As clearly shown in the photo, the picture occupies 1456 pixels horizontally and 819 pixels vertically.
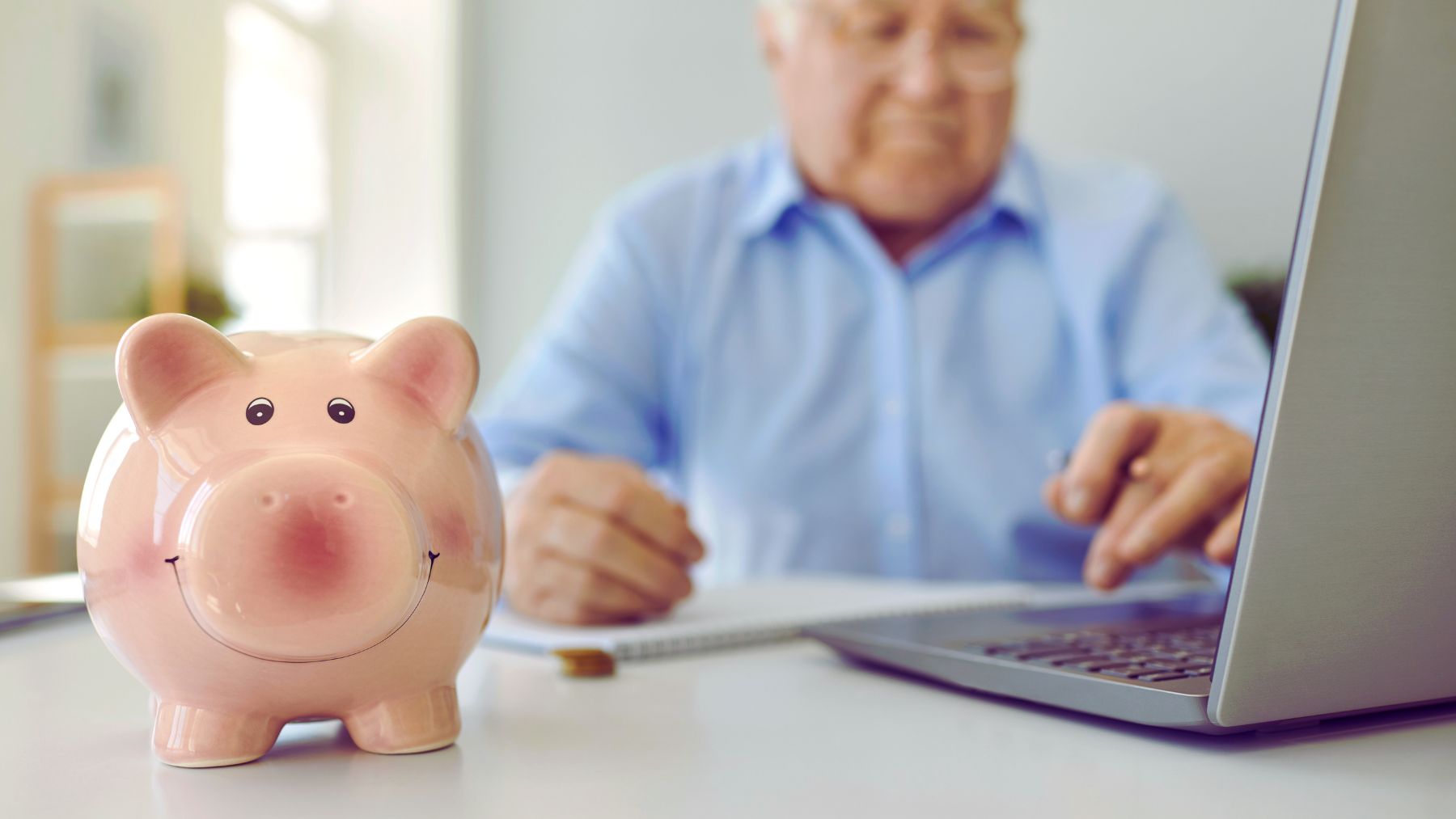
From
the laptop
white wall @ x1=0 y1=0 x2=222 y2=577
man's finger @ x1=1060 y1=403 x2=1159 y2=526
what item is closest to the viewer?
the laptop

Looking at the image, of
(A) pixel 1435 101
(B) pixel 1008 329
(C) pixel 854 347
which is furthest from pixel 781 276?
(A) pixel 1435 101

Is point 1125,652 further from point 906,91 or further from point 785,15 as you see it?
point 785,15

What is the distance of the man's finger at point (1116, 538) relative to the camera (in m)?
0.66

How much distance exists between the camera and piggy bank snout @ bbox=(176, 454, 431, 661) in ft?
0.99

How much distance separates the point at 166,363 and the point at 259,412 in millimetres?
31

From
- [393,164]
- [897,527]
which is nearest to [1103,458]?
[897,527]

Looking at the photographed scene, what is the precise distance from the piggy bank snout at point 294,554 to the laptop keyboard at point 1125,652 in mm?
258

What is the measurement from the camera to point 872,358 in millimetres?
1242

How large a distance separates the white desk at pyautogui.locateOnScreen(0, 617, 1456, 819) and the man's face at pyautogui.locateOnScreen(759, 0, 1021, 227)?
771 mm

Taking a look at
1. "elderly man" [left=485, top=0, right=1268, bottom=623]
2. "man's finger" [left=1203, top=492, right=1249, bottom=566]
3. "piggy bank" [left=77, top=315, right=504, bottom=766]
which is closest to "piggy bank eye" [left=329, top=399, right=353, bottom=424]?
"piggy bank" [left=77, top=315, right=504, bottom=766]

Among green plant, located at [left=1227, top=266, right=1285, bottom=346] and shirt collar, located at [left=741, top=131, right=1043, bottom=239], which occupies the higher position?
shirt collar, located at [left=741, top=131, right=1043, bottom=239]

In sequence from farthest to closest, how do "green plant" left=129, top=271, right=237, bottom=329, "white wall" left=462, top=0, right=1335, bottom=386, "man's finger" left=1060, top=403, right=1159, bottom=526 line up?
"green plant" left=129, top=271, right=237, bottom=329 < "white wall" left=462, top=0, right=1335, bottom=386 < "man's finger" left=1060, top=403, right=1159, bottom=526

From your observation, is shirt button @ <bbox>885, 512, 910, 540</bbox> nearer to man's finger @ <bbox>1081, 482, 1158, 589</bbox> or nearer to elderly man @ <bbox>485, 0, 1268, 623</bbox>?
elderly man @ <bbox>485, 0, 1268, 623</bbox>

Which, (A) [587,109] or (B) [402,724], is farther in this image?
(A) [587,109]
